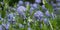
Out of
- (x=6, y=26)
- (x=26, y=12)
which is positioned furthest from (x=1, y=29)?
(x=26, y=12)

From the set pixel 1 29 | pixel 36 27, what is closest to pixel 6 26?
pixel 1 29

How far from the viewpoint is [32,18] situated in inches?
27.5

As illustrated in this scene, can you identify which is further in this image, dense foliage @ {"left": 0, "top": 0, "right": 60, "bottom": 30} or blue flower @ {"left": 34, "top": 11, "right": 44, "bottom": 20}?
blue flower @ {"left": 34, "top": 11, "right": 44, "bottom": 20}

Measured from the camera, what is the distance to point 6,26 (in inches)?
26.5

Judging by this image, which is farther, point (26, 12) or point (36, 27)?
point (26, 12)

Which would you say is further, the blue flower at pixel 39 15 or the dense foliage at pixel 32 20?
the blue flower at pixel 39 15

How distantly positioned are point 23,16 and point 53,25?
0.16m

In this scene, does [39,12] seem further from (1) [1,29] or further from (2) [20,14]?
(1) [1,29]

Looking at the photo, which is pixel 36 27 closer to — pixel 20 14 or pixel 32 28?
pixel 32 28

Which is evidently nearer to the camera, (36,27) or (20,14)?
(36,27)

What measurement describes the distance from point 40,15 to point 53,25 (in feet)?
0.49

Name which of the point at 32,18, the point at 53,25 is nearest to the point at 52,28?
the point at 53,25

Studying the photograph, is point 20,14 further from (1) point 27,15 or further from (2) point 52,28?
(2) point 52,28

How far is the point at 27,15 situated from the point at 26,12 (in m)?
0.01
